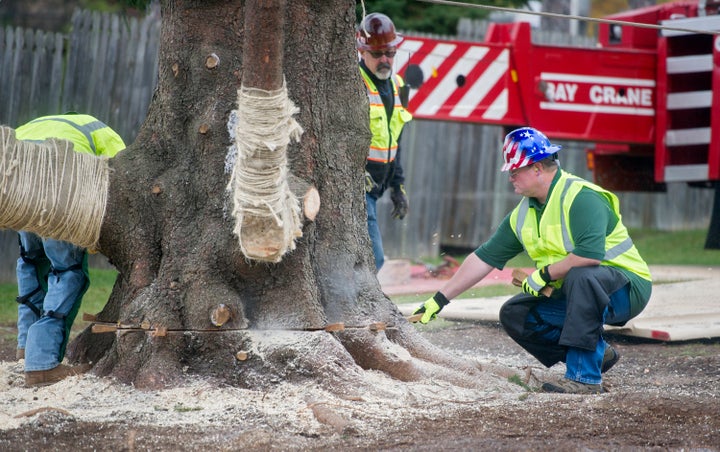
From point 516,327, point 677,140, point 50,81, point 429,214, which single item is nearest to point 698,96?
point 677,140

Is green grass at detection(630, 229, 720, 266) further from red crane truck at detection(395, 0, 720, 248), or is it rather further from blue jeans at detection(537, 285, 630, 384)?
blue jeans at detection(537, 285, 630, 384)

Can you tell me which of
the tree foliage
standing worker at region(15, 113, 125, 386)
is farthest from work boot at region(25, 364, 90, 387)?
the tree foliage

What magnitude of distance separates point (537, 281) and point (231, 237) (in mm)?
1450

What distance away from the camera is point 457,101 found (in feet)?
28.8

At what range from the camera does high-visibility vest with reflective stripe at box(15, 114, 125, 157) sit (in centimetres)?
479

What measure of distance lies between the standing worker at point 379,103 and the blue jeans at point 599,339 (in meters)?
1.56

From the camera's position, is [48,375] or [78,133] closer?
[48,375]

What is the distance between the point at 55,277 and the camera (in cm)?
482

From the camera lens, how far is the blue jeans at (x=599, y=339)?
15.1 feet

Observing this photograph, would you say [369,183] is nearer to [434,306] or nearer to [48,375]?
[434,306]

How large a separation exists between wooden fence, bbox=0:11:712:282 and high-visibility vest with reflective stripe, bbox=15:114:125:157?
7.41ft

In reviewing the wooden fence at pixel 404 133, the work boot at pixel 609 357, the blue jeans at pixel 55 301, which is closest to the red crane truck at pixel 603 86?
the wooden fence at pixel 404 133

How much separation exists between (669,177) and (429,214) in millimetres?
2731

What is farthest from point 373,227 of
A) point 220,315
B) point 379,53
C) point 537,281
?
point 220,315
